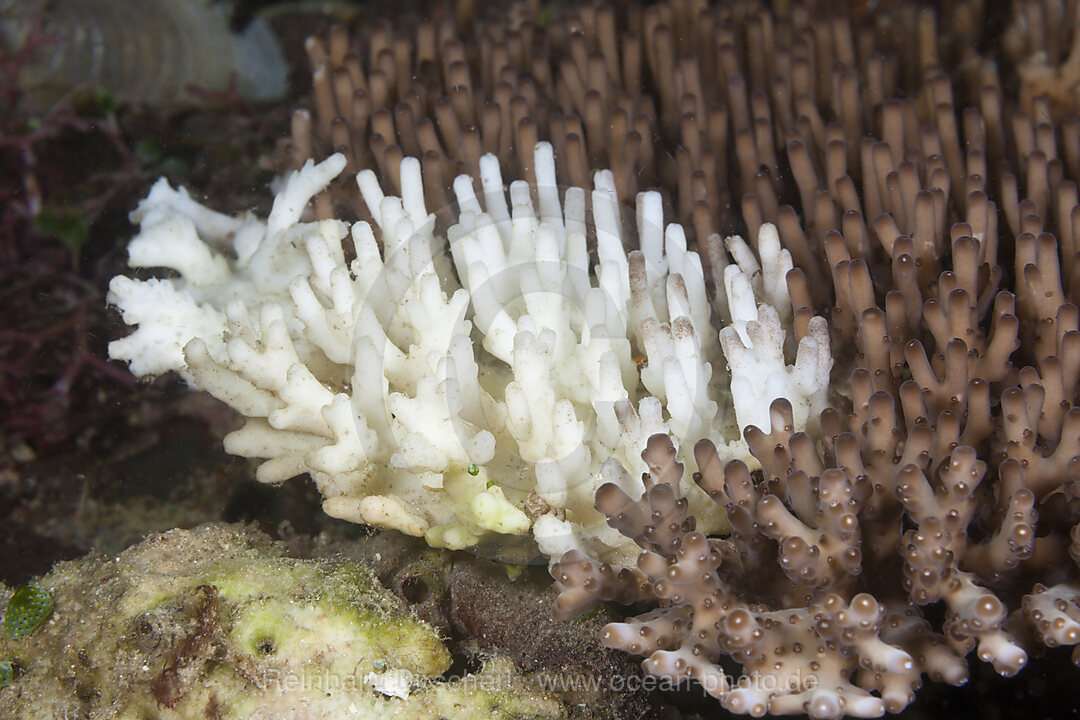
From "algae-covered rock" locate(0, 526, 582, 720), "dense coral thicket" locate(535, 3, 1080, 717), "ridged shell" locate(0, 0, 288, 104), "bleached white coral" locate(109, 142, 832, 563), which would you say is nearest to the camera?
"dense coral thicket" locate(535, 3, 1080, 717)

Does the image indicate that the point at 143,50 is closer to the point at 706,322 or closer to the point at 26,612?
the point at 26,612

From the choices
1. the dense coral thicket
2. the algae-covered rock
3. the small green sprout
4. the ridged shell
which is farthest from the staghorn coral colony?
the ridged shell

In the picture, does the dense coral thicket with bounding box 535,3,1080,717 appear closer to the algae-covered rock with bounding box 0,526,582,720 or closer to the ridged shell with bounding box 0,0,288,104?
the algae-covered rock with bounding box 0,526,582,720

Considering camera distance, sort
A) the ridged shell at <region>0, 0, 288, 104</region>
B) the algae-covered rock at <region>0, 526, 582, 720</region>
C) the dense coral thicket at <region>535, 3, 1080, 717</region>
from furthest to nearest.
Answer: the ridged shell at <region>0, 0, 288, 104</region>
the algae-covered rock at <region>0, 526, 582, 720</region>
the dense coral thicket at <region>535, 3, 1080, 717</region>

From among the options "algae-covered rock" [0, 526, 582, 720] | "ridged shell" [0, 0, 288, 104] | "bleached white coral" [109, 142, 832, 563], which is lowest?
"algae-covered rock" [0, 526, 582, 720]

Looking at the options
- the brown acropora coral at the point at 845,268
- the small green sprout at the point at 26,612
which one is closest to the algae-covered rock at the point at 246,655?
the small green sprout at the point at 26,612

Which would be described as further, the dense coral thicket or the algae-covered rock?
the algae-covered rock

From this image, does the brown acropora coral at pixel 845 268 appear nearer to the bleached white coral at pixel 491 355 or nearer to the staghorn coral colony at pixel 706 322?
the staghorn coral colony at pixel 706 322
